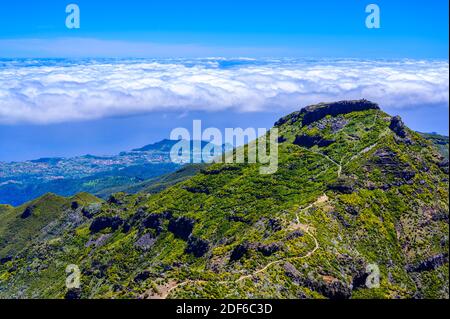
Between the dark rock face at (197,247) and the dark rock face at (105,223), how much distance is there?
47414 mm

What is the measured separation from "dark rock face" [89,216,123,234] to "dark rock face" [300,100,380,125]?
7727 cm

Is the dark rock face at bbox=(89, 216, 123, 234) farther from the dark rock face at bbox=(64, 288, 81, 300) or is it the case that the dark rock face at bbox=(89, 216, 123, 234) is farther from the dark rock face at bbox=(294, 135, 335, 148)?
the dark rock face at bbox=(294, 135, 335, 148)

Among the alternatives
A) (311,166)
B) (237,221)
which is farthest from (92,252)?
(311,166)

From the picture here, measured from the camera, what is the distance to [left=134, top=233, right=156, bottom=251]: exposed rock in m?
156

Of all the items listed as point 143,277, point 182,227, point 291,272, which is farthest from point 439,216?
point 143,277

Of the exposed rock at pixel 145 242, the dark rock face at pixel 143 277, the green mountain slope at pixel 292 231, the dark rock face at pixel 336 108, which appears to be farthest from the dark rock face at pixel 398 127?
the dark rock face at pixel 143 277

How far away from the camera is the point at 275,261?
10044 cm

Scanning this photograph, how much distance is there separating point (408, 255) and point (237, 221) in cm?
4394

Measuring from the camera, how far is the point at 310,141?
7283 inches

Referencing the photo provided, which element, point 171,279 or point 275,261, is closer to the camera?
point 171,279

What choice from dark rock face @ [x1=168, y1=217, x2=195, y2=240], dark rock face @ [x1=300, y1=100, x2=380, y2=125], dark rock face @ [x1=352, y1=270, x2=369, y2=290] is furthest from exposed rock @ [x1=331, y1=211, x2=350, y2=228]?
dark rock face @ [x1=300, y1=100, x2=380, y2=125]

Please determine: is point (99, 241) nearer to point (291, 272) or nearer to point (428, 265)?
point (291, 272)
